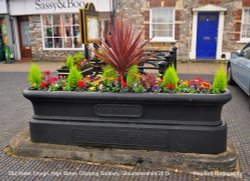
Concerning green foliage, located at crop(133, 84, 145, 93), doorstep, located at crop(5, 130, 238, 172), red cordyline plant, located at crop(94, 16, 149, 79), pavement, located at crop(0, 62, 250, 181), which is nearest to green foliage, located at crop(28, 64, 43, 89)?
doorstep, located at crop(5, 130, 238, 172)

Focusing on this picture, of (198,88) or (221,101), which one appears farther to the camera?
(198,88)

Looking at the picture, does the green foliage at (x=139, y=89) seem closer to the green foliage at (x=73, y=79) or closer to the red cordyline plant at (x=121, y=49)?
the red cordyline plant at (x=121, y=49)

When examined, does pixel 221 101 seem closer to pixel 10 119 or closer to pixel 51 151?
pixel 51 151

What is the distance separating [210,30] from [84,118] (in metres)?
10.9

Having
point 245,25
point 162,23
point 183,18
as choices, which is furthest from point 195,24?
point 245,25

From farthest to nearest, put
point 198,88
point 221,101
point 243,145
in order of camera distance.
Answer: point 243,145, point 198,88, point 221,101

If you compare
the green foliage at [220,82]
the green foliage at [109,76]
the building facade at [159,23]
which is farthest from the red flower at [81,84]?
the building facade at [159,23]

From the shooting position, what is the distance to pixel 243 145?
160 inches

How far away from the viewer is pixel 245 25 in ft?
41.5

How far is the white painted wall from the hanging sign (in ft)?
23.6

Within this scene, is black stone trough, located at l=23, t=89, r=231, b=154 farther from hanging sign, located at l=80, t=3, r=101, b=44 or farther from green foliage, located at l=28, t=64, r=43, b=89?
hanging sign, located at l=80, t=3, r=101, b=44

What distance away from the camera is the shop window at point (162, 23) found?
13102 mm

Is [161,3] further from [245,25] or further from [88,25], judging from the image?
[88,25]

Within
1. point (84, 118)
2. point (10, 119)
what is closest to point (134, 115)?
point (84, 118)
